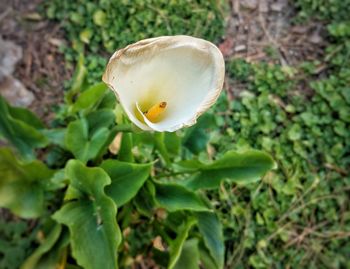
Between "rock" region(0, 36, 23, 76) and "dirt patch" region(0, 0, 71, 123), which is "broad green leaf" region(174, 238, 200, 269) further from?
"rock" region(0, 36, 23, 76)

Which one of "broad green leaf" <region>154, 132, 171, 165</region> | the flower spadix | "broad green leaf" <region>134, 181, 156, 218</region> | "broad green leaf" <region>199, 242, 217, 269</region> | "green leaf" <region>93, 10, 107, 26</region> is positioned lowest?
"broad green leaf" <region>199, 242, 217, 269</region>

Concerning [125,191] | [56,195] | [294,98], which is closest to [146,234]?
[56,195]

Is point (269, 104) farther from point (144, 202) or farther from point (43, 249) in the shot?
point (43, 249)

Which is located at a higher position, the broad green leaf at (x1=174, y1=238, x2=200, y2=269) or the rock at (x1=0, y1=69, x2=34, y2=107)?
the rock at (x1=0, y1=69, x2=34, y2=107)

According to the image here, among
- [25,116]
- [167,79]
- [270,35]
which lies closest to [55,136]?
[25,116]

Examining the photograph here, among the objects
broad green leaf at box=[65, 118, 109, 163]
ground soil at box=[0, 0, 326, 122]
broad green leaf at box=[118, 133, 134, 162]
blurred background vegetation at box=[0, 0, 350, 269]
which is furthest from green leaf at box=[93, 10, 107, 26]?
broad green leaf at box=[118, 133, 134, 162]

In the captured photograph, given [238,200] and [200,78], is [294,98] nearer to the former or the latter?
[238,200]

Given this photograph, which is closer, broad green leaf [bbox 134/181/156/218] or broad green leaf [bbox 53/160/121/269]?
broad green leaf [bbox 53/160/121/269]

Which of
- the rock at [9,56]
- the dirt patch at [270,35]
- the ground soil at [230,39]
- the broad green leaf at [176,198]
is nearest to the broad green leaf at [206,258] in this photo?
the broad green leaf at [176,198]
